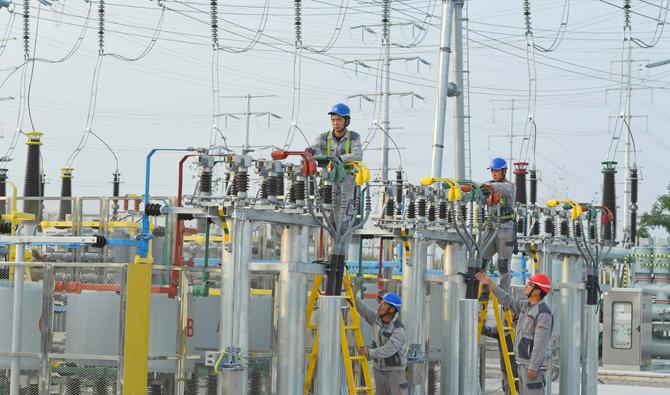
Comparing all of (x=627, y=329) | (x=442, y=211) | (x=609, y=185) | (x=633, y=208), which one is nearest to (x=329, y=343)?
(x=442, y=211)

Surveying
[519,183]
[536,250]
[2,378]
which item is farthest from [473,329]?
[519,183]

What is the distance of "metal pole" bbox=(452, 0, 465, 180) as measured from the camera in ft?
71.5

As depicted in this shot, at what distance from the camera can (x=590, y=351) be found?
19500mm

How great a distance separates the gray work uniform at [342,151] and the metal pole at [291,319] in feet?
1.97

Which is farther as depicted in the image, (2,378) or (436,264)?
(436,264)

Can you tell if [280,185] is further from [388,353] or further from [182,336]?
[388,353]

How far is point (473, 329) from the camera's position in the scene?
16.1m

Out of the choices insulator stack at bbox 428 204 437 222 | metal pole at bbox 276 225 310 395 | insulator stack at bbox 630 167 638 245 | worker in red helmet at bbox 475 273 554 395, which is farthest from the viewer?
insulator stack at bbox 630 167 638 245

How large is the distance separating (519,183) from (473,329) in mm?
9979

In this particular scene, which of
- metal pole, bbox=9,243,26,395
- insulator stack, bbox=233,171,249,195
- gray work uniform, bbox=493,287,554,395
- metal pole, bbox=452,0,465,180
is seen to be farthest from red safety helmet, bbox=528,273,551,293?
metal pole, bbox=452,0,465,180

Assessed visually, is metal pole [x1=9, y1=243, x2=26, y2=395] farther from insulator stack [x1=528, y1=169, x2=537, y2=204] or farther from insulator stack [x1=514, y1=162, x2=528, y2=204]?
insulator stack [x1=528, y1=169, x2=537, y2=204]

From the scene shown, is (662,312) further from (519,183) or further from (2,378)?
(2,378)

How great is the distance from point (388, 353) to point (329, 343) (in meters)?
1.56

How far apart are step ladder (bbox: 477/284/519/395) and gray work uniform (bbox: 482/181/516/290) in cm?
28
